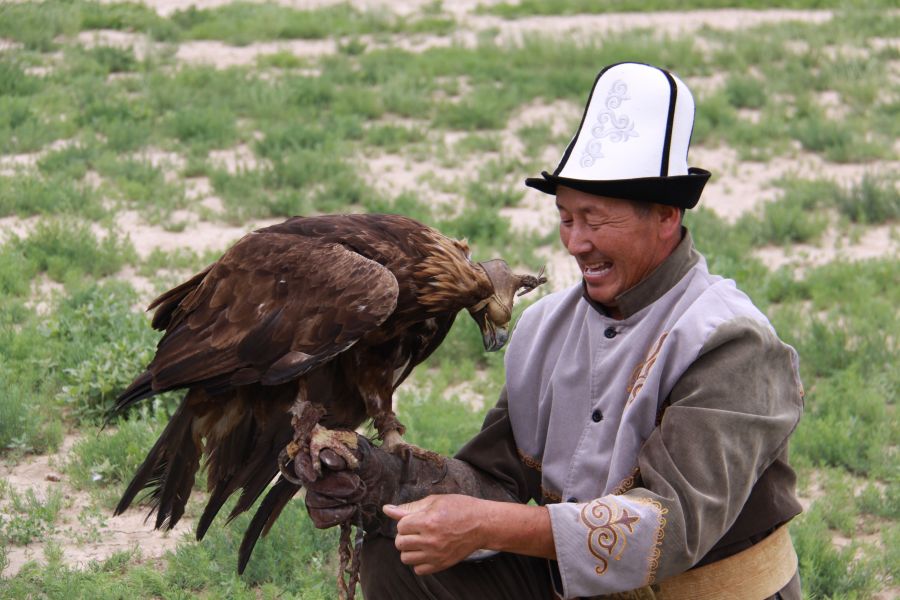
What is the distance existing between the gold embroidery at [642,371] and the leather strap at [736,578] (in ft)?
1.47

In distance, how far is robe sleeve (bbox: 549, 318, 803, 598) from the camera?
8.88 feet

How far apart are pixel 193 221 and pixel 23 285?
54.9 inches

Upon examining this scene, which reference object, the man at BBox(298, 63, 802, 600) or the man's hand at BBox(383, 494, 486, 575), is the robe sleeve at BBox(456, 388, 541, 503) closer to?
the man at BBox(298, 63, 802, 600)

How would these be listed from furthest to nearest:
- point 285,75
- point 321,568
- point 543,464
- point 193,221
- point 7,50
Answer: point 285,75, point 7,50, point 193,221, point 321,568, point 543,464

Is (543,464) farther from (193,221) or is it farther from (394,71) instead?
(394,71)

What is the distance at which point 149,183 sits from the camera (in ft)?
25.6

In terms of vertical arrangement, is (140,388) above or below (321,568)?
above

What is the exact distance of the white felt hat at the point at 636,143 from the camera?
292cm

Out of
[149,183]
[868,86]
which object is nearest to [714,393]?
[149,183]

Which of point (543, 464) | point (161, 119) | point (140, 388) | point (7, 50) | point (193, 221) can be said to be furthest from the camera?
point (161, 119)

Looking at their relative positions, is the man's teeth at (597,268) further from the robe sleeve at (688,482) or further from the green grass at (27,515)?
the green grass at (27,515)

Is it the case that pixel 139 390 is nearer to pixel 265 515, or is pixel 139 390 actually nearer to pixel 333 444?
pixel 265 515

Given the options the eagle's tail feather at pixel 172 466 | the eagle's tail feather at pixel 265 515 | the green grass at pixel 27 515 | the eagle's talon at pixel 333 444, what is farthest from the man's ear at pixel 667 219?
the green grass at pixel 27 515

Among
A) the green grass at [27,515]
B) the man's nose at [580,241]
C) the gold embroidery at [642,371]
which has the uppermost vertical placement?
the man's nose at [580,241]
